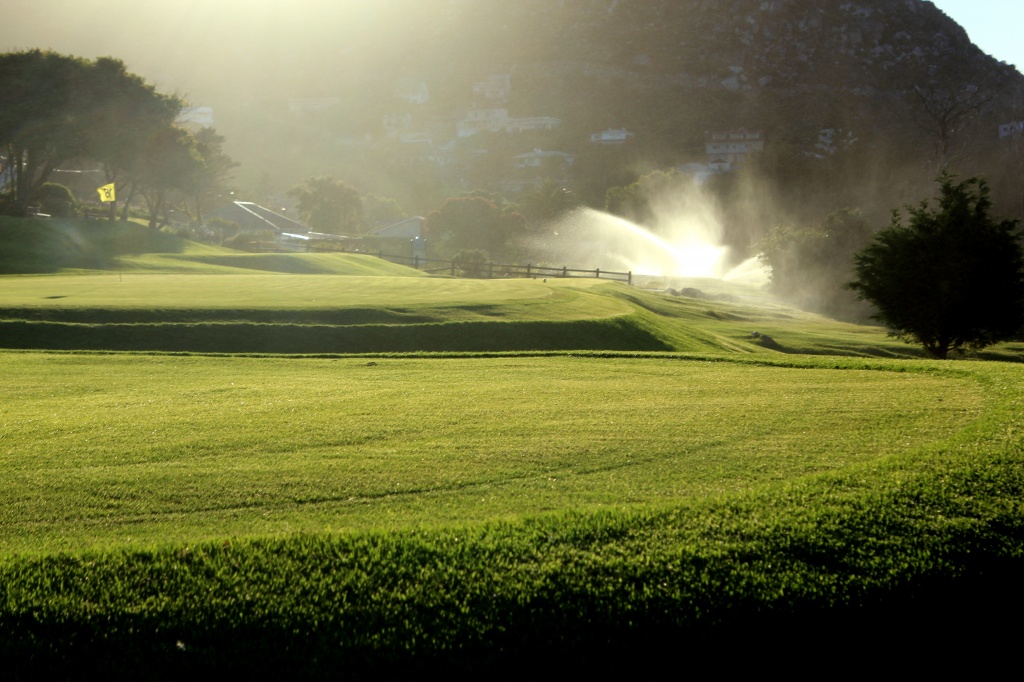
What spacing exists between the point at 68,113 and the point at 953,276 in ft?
211

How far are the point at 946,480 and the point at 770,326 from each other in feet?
152

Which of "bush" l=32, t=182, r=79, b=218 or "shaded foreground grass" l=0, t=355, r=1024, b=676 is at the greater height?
"bush" l=32, t=182, r=79, b=218

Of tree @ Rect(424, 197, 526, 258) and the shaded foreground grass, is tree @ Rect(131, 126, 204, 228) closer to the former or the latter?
tree @ Rect(424, 197, 526, 258)

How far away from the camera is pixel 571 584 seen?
6426 millimetres

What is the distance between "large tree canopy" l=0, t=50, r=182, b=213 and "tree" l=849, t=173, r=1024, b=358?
59297 mm

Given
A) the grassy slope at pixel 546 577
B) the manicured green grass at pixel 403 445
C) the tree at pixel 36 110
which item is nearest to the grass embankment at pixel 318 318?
the manicured green grass at pixel 403 445

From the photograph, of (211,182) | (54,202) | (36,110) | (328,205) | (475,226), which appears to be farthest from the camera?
(328,205)

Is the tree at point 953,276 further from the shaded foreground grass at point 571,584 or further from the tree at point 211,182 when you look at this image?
the tree at point 211,182

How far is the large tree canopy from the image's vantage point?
67062 mm

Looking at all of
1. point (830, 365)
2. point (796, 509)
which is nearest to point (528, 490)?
point (796, 509)

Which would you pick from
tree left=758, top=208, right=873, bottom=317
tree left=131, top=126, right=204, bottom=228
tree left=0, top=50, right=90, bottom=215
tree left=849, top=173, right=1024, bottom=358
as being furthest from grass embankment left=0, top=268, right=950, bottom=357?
tree left=131, top=126, right=204, bottom=228

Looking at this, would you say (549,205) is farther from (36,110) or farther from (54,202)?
(36,110)

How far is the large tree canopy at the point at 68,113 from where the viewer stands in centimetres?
6706

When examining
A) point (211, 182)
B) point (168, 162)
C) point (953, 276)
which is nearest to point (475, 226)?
point (168, 162)
